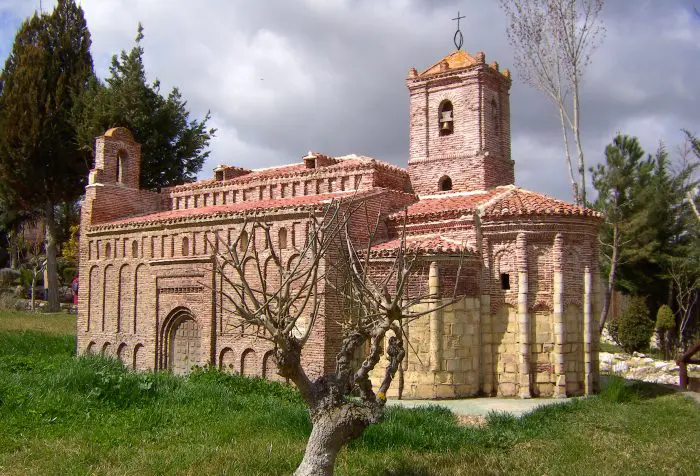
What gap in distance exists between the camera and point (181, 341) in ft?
58.5

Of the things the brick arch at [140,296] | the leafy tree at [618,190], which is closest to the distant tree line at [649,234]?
the leafy tree at [618,190]

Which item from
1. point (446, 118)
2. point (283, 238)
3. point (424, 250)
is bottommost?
point (424, 250)

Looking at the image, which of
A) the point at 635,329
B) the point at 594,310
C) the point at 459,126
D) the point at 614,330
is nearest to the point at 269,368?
the point at 594,310

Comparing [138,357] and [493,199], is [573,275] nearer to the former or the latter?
[493,199]

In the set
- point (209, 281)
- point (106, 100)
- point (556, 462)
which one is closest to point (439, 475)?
point (556, 462)

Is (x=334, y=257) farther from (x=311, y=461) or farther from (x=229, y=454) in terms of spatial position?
(x=311, y=461)

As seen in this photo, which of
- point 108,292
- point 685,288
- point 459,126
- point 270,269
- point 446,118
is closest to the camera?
point 270,269

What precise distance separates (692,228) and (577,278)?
16.8m

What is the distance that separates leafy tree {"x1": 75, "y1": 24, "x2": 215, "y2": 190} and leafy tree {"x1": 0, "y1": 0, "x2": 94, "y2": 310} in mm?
1329

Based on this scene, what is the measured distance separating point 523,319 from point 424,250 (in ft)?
8.48

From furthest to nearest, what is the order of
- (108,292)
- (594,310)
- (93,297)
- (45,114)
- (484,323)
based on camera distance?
(45,114), (93,297), (108,292), (594,310), (484,323)

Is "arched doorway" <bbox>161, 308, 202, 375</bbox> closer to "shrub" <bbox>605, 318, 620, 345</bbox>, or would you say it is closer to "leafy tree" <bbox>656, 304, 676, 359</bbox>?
"shrub" <bbox>605, 318, 620, 345</bbox>

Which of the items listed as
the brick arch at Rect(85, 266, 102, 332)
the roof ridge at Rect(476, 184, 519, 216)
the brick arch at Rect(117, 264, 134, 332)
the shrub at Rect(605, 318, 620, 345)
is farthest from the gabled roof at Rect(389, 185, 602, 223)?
the shrub at Rect(605, 318, 620, 345)

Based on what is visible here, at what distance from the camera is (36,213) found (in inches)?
1310
